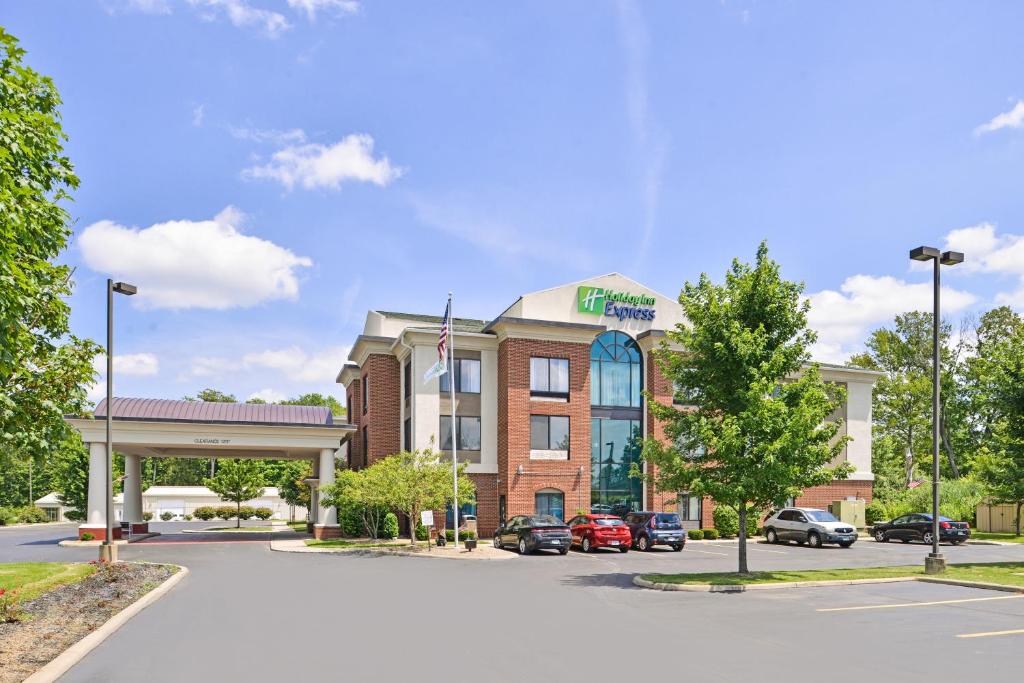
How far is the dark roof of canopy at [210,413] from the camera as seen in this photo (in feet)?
120

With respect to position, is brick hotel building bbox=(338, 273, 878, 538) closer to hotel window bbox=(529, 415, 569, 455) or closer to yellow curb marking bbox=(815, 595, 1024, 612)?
hotel window bbox=(529, 415, 569, 455)

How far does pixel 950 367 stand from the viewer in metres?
60.2

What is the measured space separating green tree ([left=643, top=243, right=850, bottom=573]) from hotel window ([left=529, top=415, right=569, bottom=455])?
50.2ft

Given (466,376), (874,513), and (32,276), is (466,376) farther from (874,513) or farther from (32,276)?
(32,276)

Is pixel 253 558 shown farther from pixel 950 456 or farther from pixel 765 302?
pixel 950 456

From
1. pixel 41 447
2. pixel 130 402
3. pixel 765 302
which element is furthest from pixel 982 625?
pixel 130 402

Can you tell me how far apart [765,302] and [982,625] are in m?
9.58

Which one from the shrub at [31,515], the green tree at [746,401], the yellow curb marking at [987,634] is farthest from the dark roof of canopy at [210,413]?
the shrub at [31,515]

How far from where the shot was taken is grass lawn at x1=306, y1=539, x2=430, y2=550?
31.2m

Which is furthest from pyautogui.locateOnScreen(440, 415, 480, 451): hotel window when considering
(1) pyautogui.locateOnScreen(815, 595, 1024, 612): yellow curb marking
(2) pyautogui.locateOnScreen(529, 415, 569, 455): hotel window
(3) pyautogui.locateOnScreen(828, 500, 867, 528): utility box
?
(1) pyautogui.locateOnScreen(815, 595, 1024, 612): yellow curb marking

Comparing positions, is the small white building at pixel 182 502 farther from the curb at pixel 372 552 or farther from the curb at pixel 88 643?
the curb at pixel 88 643

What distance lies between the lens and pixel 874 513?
139 ft

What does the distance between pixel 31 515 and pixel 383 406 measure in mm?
47086

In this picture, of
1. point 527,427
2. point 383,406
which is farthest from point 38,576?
point 383,406
